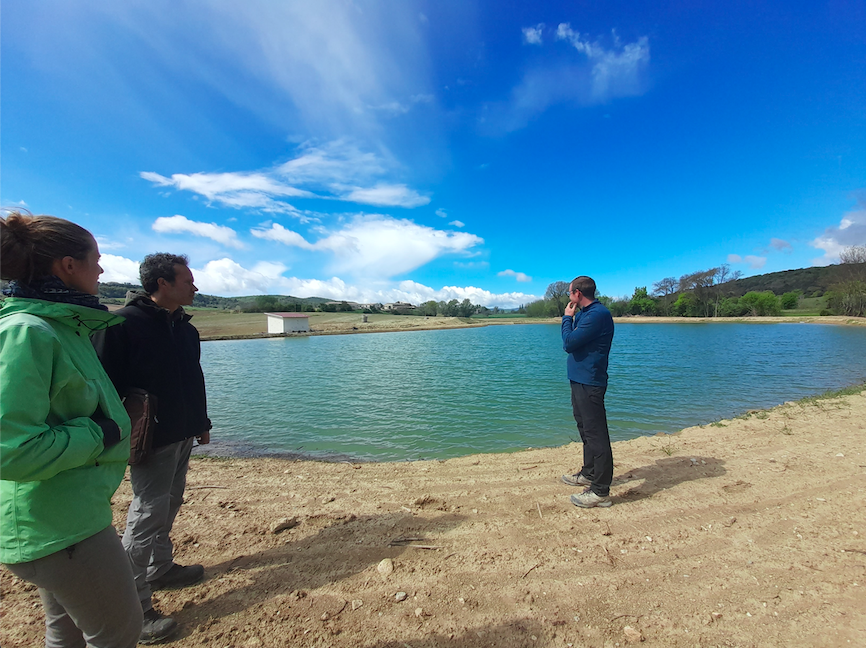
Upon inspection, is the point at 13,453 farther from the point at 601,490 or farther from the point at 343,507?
the point at 601,490

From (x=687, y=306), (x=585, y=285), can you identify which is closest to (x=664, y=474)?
(x=585, y=285)

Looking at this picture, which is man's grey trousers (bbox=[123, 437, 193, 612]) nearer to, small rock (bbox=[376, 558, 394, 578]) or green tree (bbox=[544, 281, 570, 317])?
small rock (bbox=[376, 558, 394, 578])

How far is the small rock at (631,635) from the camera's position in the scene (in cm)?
242

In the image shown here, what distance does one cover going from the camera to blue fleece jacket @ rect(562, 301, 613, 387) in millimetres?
4375

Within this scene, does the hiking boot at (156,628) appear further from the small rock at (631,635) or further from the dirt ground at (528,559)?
the small rock at (631,635)

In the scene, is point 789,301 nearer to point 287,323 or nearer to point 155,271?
point 287,323

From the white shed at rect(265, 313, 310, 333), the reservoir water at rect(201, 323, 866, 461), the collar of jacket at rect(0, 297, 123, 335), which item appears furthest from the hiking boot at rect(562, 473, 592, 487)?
the white shed at rect(265, 313, 310, 333)

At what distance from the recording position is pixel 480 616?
268 cm

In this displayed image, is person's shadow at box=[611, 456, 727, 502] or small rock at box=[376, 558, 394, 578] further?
person's shadow at box=[611, 456, 727, 502]

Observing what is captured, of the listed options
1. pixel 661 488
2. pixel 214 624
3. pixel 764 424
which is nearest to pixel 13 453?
pixel 214 624

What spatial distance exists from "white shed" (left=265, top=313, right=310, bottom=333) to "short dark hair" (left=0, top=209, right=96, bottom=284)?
7824 centimetres

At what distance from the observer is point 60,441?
1.55 m

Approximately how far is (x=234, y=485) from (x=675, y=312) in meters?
120

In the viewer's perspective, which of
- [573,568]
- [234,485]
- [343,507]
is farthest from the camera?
[234,485]
